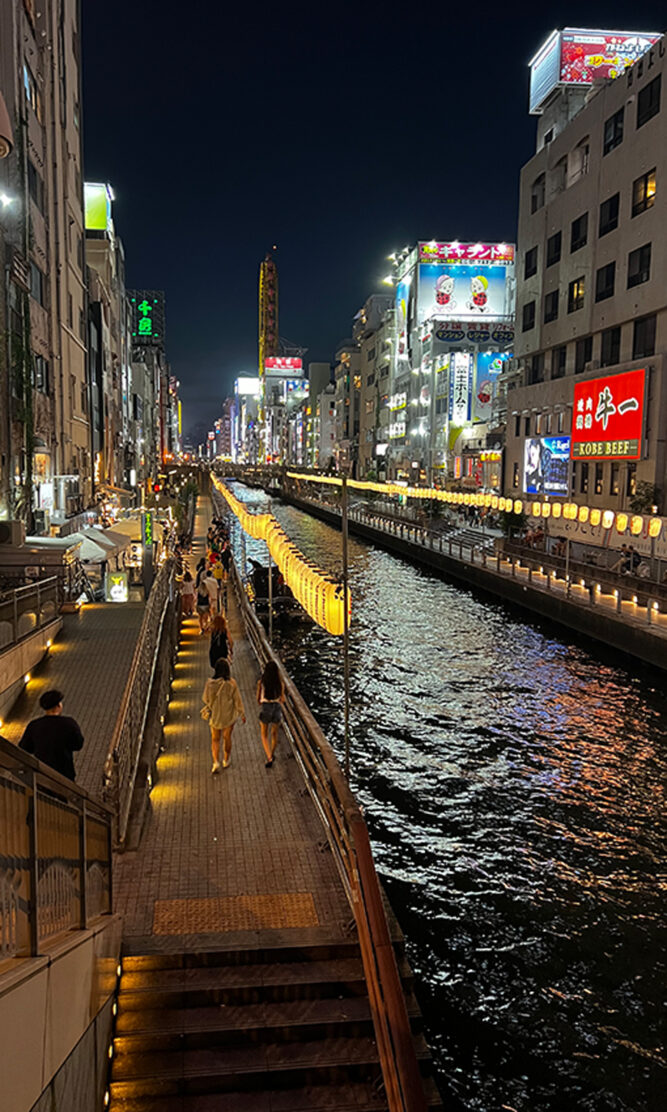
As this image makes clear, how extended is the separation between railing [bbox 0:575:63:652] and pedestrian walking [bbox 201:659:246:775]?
4879 millimetres

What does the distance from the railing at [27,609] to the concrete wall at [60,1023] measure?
9355mm

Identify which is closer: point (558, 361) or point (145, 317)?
point (558, 361)

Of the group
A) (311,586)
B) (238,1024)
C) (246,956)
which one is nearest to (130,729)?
(246,956)

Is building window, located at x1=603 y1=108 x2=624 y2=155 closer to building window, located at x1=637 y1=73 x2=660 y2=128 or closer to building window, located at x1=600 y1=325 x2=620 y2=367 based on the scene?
building window, located at x1=637 y1=73 x2=660 y2=128

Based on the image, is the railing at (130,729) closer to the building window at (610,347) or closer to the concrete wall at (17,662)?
the concrete wall at (17,662)

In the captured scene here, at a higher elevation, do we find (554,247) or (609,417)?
(554,247)

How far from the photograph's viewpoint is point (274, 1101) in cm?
568

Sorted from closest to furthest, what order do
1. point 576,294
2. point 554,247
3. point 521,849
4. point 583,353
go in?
1. point 521,849
2. point 583,353
3. point 576,294
4. point 554,247

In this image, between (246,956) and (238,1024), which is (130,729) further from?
(238,1024)

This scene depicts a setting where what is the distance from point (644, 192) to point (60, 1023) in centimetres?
4156

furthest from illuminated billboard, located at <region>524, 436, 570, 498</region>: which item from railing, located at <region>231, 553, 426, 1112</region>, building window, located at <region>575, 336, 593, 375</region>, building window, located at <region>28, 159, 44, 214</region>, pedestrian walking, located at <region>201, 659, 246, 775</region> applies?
railing, located at <region>231, 553, 426, 1112</region>

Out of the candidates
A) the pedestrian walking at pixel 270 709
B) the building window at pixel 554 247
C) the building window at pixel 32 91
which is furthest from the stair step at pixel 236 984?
the building window at pixel 554 247

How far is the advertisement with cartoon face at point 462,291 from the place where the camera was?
91812 mm

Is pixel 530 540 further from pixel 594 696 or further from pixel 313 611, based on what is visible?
pixel 313 611
